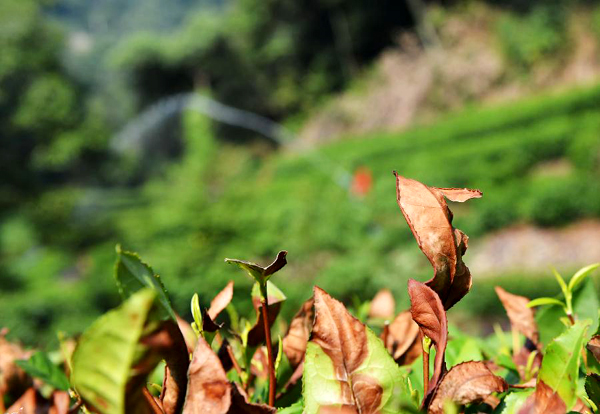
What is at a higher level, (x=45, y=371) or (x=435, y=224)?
(x=435, y=224)

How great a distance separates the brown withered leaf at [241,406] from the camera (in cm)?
37

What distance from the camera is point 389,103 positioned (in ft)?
45.9

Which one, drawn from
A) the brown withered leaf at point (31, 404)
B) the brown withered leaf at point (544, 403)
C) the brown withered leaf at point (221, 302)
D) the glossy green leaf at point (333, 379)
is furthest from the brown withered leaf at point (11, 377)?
the brown withered leaf at point (544, 403)

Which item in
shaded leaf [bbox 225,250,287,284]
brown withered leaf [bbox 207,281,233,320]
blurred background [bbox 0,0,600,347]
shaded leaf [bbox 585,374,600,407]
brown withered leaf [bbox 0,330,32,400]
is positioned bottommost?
blurred background [bbox 0,0,600,347]

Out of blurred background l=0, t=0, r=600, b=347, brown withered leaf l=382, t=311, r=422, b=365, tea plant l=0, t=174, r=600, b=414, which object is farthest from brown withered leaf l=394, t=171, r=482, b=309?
blurred background l=0, t=0, r=600, b=347

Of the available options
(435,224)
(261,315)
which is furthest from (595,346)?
(261,315)

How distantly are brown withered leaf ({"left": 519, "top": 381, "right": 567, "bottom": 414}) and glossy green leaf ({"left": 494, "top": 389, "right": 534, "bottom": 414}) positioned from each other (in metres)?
0.02

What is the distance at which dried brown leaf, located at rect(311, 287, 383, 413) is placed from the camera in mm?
371

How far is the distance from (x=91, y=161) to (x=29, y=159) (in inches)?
74.6

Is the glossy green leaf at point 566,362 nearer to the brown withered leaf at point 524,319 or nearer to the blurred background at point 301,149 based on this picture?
the brown withered leaf at point 524,319

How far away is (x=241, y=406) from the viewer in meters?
0.38

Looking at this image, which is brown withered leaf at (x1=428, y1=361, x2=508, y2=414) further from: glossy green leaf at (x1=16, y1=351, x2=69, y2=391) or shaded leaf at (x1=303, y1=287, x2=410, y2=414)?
glossy green leaf at (x1=16, y1=351, x2=69, y2=391)

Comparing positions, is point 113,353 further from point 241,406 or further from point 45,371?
point 45,371

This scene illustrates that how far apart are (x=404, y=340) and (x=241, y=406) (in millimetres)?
257
